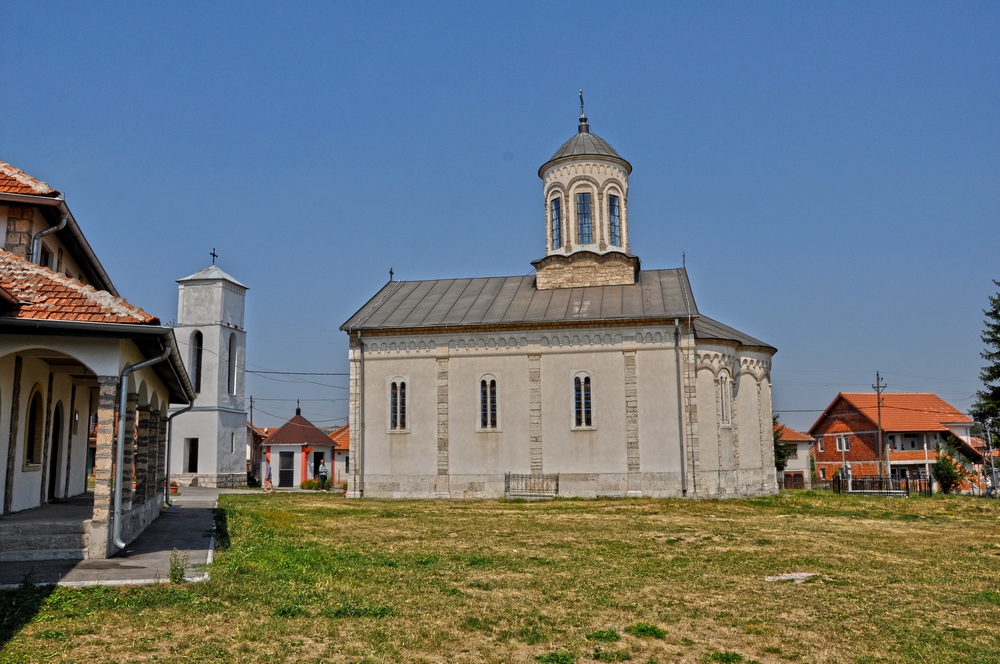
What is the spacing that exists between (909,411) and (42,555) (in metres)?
55.9

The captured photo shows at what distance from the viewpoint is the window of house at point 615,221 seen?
34750 mm

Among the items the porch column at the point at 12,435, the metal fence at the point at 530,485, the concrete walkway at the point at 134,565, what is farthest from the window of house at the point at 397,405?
the porch column at the point at 12,435

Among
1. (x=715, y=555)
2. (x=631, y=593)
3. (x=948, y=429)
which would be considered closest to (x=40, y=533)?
(x=631, y=593)

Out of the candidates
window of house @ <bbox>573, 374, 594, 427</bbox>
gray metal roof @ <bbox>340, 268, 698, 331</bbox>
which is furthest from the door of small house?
window of house @ <bbox>573, 374, 594, 427</bbox>

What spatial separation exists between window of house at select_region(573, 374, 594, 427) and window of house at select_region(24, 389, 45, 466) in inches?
754

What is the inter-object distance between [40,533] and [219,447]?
1154 inches

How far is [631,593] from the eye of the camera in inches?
392

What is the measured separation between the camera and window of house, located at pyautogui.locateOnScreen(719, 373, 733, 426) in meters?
31.2

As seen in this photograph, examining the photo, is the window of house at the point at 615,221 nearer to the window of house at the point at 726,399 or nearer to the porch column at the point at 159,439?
the window of house at the point at 726,399

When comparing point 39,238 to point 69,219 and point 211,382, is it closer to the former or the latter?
point 69,219

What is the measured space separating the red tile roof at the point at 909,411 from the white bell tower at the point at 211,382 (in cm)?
4094

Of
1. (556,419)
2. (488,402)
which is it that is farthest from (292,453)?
(556,419)

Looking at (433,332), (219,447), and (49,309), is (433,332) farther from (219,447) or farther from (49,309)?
(49,309)

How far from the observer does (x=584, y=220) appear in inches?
1368
